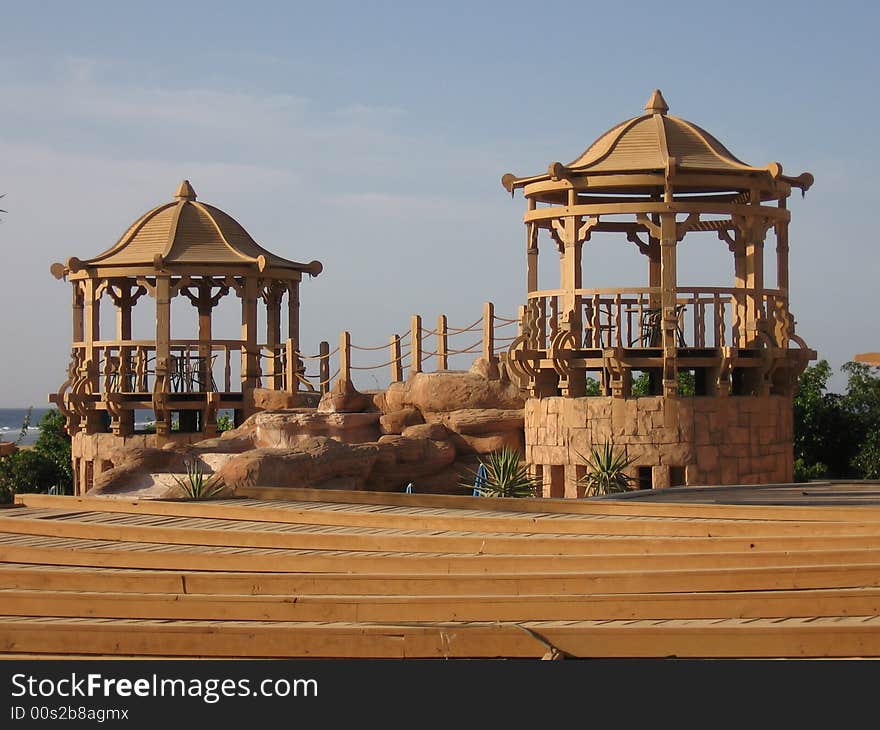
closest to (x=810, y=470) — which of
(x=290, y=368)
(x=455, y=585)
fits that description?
(x=290, y=368)

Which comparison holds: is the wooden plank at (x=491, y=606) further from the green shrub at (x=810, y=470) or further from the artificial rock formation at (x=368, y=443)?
the green shrub at (x=810, y=470)

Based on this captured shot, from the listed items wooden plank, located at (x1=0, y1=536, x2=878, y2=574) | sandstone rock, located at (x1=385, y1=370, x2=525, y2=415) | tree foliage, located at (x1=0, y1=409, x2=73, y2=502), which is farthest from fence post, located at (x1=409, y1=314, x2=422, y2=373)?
wooden plank, located at (x1=0, y1=536, x2=878, y2=574)

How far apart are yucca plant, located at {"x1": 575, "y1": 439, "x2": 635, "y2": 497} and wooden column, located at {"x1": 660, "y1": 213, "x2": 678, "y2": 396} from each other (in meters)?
1.29

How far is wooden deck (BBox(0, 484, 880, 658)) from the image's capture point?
10.4 metres

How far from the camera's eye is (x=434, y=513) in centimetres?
1501

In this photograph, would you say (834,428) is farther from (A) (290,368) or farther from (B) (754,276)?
(A) (290,368)

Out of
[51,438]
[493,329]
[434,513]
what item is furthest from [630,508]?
[51,438]

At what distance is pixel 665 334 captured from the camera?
25172 mm

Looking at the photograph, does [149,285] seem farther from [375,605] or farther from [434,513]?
[375,605]

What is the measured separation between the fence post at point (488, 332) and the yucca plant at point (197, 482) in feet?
18.4

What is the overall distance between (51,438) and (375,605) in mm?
32217

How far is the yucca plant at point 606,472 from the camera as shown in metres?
24.2

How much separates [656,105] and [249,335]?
36.7 feet

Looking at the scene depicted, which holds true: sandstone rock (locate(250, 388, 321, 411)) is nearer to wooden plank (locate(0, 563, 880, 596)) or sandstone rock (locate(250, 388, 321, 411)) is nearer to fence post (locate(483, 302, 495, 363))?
fence post (locate(483, 302, 495, 363))
